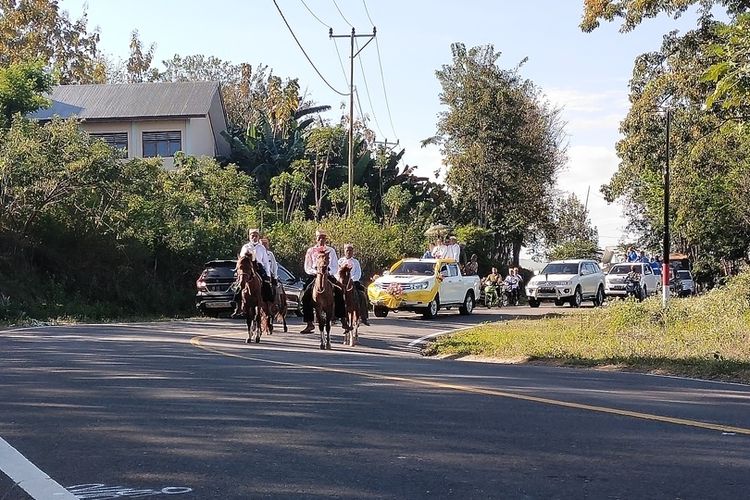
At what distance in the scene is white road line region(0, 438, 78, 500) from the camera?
6770mm

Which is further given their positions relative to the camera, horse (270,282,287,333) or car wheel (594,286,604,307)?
car wheel (594,286,604,307)

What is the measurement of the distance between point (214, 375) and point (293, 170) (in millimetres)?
41294

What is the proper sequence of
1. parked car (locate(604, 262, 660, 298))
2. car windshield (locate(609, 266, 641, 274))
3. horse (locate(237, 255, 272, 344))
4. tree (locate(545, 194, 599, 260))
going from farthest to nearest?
1. tree (locate(545, 194, 599, 260))
2. car windshield (locate(609, 266, 641, 274))
3. parked car (locate(604, 262, 660, 298))
4. horse (locate(237, 255, 272, 344))

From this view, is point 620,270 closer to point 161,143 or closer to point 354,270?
point 161,143

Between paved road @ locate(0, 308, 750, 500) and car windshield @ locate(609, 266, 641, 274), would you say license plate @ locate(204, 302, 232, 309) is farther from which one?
car windshield @ locate(609, 266, 641, 274)

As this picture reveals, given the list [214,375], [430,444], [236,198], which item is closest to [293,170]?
[236,198]

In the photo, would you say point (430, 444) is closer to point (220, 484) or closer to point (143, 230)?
point (220, 484)

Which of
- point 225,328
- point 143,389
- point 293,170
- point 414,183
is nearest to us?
point 143,389

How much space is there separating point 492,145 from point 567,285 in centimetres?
1713

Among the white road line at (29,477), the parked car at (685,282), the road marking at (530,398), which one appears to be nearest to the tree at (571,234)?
the parked car at (685,282)

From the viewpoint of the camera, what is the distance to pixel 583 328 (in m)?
24.3

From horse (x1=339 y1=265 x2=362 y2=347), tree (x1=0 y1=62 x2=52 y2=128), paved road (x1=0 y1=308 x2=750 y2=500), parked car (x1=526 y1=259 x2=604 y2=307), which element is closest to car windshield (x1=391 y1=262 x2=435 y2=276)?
parked car (x1=526 y1=259 x2=604 y2=307)

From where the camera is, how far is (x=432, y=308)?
33094mm

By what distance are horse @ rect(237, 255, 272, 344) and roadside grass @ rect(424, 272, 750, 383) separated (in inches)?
138
